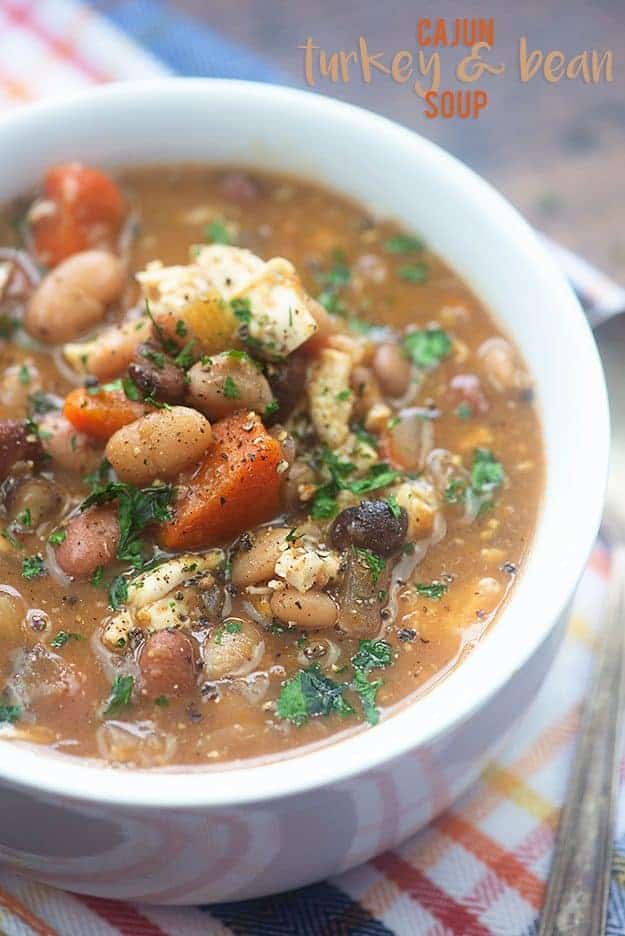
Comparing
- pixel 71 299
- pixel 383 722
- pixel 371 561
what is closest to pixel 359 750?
pixel 383 722

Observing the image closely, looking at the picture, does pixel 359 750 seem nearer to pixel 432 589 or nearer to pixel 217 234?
pixel 432 589

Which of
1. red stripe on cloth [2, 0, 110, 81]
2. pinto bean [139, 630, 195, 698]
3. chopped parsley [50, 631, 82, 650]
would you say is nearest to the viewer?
pinto bean [139, 630, 195, 698]

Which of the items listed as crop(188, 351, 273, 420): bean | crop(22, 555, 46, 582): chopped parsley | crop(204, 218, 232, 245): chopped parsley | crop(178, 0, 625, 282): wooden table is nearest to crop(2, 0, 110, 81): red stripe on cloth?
crop(178, 0, 625, 282): wooden table

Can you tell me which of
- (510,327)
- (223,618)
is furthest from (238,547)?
(510,327)

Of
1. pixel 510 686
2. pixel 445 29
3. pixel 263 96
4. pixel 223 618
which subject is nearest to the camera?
pixel 510 686

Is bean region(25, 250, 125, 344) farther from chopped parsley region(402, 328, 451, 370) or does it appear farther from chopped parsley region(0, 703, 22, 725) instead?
chopped parsley region(0, 703, 22, 725)

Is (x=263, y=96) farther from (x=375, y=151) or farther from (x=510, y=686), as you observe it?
(x=510, y=686)
